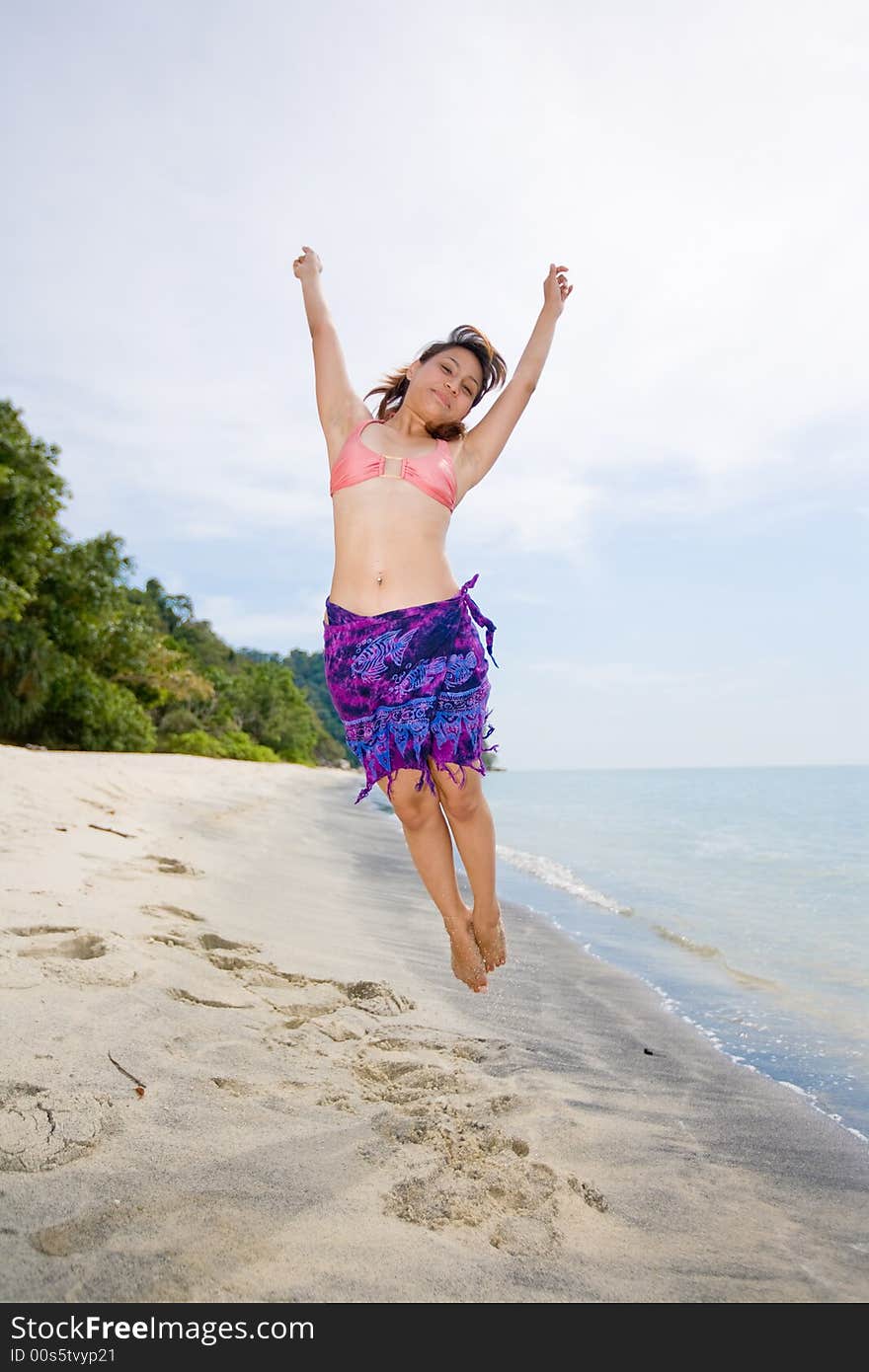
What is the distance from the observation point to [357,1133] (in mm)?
2496

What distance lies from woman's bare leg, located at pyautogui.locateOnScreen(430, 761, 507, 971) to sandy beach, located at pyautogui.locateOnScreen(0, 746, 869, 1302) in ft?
1.90

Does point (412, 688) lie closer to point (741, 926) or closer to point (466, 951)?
point (466, 951)

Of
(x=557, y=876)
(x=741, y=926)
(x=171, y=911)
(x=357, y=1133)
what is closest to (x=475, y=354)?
(x=357, y=1133)

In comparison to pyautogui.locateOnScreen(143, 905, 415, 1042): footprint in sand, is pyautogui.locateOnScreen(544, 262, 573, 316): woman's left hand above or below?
above

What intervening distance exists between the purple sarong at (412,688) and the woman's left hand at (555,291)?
128 cm

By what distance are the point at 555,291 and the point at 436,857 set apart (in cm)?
213

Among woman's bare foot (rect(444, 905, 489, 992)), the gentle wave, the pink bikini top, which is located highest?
the pink bikini top

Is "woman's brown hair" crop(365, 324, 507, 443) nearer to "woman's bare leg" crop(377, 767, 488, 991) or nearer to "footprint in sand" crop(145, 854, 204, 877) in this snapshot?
"woman's bare leg" crop(377, 767, 488, 991)

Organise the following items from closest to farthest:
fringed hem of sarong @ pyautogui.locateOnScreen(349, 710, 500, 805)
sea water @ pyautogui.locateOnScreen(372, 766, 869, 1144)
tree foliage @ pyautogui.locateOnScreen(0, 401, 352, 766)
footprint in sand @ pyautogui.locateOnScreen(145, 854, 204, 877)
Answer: fringed hem of sarong @ pyautogui.locateOnScreen(349, 710, 500, 805)
sea water @ pyautogui.locateOnScreen(372, 766, 869, 1144)
footprint in sand @ pyautogui.locateOnScreen(145, 854, 204, 877)
tree foliage @ pyautogui.locateOnScreen(0, 401, 352, 766)

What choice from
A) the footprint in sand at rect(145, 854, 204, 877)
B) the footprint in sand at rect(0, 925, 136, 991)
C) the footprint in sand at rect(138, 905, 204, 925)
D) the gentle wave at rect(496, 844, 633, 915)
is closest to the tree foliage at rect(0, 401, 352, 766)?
the gentle wave at rect(496, 844, 633, 915)

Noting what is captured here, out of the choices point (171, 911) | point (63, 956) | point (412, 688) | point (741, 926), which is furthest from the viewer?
point (741, 926)

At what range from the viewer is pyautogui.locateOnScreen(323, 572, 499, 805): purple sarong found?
Answer: 285 cm

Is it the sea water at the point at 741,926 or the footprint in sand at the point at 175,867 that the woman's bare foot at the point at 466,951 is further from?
the footprint in sand at the point at 175,867

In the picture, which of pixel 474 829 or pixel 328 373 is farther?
pixel 328 373
